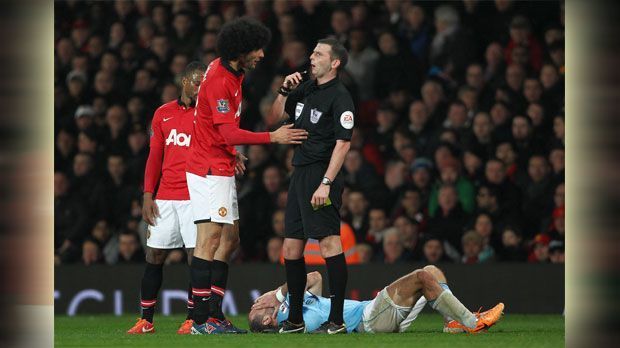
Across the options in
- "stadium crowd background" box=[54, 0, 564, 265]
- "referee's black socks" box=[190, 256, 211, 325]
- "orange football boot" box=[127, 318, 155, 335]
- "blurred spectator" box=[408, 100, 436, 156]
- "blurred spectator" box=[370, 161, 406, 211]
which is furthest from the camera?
"blurred spectator" box=[408, 100, 436, 156]

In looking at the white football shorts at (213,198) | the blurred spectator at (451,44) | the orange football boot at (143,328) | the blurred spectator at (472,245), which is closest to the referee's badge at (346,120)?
the white football shorts at (213,198)

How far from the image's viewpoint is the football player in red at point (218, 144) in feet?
23.8

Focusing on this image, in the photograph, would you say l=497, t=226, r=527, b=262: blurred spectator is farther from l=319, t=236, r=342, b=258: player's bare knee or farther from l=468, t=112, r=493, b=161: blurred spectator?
l=319, t=236, r=342, b=258: player's bare knee

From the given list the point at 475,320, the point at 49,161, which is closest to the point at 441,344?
the point at 475,320

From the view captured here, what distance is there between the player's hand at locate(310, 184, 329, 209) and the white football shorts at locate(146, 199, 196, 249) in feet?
3.75

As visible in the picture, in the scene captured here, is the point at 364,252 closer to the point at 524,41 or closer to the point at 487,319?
the point at 524,41

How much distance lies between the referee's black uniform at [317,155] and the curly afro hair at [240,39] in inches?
20.8

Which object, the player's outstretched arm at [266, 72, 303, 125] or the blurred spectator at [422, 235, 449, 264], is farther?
the blurred spectator at [422, 235, 449, 264]

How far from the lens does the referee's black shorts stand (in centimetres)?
734

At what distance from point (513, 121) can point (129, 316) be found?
4.43 m

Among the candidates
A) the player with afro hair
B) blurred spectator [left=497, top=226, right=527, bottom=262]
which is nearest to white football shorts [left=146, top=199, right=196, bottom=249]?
the player with afro hair

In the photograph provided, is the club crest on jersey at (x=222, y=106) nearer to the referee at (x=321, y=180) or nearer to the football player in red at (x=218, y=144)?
the football player in red at (x=218, y=144)

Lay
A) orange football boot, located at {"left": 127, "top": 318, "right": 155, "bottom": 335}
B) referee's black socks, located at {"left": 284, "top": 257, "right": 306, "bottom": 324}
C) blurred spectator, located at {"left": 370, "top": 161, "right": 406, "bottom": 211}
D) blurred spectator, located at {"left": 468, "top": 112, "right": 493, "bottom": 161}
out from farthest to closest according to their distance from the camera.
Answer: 1. blurred spectator, located at {"left": 370, "top": 161, "right": 406, "bottom": 211}
2. blurred spectator, located at {"left": 468, "top": 112, "right": 493, "bottom": 161}
3. orange football boot, located at {"left": 127, "top": 318, "right": 155, "bottom": 335}
4. referee's black socks, located at {"left": 284, "top": 257, "right": 306, "bottom": 324}

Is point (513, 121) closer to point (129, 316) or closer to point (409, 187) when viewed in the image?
point (409, 187)
